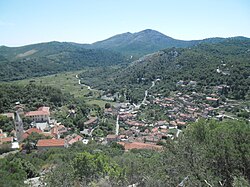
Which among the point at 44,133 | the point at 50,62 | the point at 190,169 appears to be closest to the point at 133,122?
the point at 44,133

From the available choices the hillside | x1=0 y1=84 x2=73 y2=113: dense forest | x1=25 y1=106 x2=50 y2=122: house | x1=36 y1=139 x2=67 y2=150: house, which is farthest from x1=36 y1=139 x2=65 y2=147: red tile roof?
the hillside

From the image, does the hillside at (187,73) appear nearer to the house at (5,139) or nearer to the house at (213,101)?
the house at (213,101)

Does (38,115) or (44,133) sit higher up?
(38,115)

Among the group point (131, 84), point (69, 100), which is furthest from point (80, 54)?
point (69, 100)

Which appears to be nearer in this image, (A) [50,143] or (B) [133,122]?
(A) [50,143]

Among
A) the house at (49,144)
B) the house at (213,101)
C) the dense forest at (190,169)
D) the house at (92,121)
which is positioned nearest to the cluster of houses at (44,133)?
the house at (49,144)

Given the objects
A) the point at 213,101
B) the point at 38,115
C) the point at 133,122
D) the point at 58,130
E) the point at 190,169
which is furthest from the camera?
the point at 213,101

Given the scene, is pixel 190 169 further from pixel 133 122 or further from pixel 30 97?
pixel 30 97

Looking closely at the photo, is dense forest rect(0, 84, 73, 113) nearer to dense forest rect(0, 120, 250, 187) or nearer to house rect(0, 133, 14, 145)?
house rect(0, 133, 14, 145)
